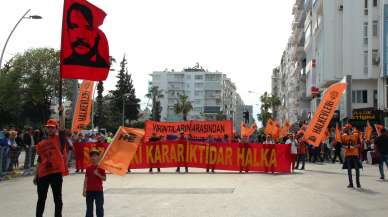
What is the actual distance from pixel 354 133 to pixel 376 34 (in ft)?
129

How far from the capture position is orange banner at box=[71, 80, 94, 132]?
2710 centimetres

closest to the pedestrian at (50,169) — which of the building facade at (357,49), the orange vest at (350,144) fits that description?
the orange vest at (350,144)

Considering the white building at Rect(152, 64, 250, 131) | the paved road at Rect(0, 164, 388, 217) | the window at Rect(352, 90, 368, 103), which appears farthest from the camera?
the white building at Rect(152, 64, 250, 131)

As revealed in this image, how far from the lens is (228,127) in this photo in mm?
28875

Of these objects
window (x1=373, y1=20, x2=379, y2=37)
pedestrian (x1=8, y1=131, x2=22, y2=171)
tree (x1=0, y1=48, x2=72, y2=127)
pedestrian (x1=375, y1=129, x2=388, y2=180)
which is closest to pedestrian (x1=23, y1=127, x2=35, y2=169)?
pedestrian (x1=8, y1=131, x2=22, y2=171)

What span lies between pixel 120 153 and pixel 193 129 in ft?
62.4

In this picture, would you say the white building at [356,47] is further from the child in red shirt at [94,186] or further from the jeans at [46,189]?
the child in red shirt at [94,186]

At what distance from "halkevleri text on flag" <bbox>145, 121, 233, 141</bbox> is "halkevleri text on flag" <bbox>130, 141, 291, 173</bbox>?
11.3 ft

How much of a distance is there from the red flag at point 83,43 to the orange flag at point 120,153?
2.58m

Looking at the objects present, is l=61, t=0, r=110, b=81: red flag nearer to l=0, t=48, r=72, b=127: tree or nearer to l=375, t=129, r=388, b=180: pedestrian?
l=375, t=129, r=388, b=180: pedestrian

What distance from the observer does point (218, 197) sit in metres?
15.2

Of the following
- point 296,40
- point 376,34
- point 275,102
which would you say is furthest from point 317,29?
point 275,102

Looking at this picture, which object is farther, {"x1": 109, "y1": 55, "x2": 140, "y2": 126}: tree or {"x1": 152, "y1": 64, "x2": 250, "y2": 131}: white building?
{"x1": 152, "y1": 64, "x2": 250, "y2": 131}: white building

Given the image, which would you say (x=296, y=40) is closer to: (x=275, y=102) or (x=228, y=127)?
(x=275, y=102)
